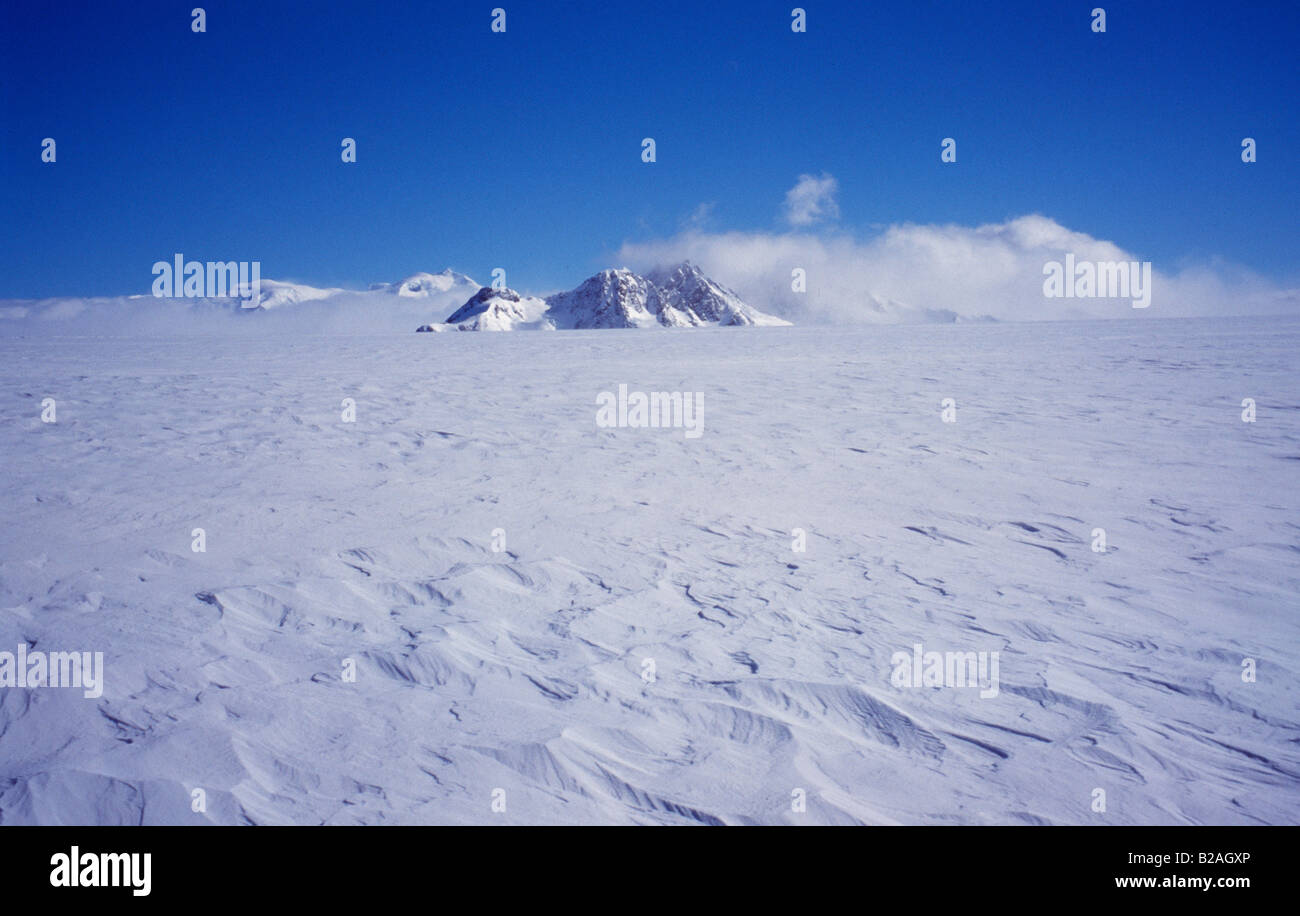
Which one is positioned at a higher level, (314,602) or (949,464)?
(949,464)

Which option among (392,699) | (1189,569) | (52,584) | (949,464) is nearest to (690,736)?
(392,699)

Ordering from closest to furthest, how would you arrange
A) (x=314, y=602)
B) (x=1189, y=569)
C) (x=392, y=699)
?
(x=392, y=699)
(x=314, y=602)
(x=1189, y=569)
